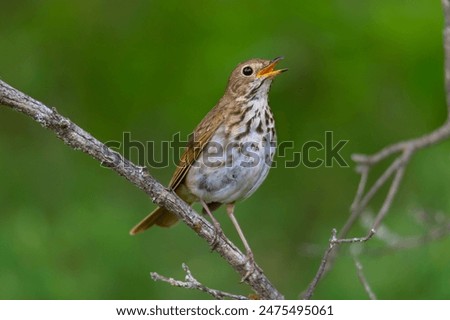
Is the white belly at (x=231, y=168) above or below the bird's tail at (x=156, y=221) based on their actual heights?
above

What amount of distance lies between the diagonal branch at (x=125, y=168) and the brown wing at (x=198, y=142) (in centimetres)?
115

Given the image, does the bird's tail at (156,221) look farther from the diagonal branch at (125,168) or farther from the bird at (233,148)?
the diagonal branch at (125,168)

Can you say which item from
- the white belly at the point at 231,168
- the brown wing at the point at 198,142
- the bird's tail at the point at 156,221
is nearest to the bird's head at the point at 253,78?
the brown wing at the point at 198,142

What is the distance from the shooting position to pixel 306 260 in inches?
328

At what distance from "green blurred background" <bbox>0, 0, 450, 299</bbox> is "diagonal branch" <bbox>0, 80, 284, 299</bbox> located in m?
1.62

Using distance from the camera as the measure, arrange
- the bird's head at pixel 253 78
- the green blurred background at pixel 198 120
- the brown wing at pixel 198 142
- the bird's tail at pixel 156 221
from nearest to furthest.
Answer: the brown wing at pixel 198 142
the bird's head at pixel 253 78
the bird's tail at pixel 156 221
the green blurred background at pixel 198 120

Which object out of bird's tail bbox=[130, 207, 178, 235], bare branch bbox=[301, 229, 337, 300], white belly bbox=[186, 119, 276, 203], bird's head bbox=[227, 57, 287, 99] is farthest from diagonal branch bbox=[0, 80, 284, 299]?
bird's head bbox=[227, 57, 287, 99]

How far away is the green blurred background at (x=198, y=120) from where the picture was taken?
7543 millimetres

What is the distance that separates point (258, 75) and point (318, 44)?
0.89 meters

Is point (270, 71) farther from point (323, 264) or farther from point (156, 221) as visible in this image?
point (323, 264)
